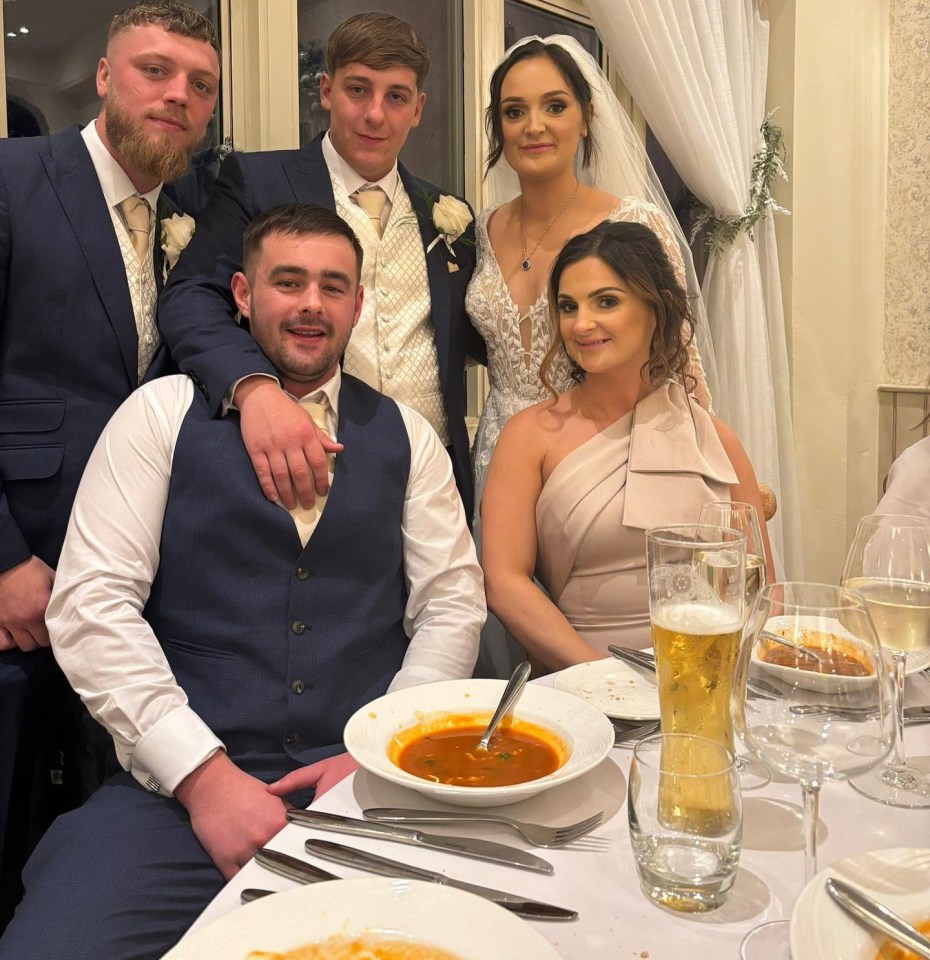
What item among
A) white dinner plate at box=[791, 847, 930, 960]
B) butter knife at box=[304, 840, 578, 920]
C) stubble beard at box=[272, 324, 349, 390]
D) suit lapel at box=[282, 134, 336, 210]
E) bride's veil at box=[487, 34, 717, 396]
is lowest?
butter knife at box=[304, 840, 578, 920]

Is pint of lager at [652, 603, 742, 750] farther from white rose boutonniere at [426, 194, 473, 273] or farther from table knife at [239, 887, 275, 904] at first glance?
white rose boutonniere at [426, 194, 473, 273]

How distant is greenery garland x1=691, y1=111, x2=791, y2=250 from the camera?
3.90 meters

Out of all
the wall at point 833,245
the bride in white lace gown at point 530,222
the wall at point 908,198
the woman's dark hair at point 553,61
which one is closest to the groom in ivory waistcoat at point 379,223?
the bride in white lace gown at point 530,222

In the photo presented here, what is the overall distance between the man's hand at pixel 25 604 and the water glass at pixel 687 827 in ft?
4.58

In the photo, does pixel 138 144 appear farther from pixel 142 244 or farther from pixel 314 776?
pixel 314 776

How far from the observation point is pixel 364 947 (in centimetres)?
76

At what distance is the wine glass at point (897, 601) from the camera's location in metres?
A: 1.01

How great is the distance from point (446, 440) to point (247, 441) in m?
0.86

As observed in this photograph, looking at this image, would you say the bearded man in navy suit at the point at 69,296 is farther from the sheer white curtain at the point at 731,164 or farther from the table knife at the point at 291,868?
the sheer white curtain at the point at 731,164

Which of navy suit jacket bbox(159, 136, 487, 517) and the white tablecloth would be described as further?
navy suit jacket bbox(159, 136, 487, 517)

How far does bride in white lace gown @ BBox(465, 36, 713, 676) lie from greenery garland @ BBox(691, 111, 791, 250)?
135 centimetres

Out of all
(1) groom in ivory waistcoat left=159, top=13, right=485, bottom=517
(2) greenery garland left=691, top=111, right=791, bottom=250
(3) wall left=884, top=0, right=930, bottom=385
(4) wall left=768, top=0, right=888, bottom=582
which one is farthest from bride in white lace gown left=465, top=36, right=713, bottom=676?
(3) wall left=884, top=0, right=930, bottom=385

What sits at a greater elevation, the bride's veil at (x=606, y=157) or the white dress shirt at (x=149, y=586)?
the bride's veil at (x=606, y=157)

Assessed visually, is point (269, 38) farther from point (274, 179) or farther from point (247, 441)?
point (247, 441)
